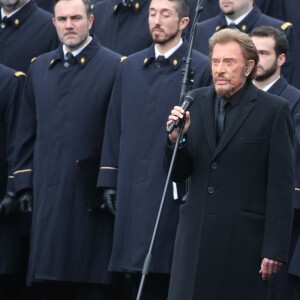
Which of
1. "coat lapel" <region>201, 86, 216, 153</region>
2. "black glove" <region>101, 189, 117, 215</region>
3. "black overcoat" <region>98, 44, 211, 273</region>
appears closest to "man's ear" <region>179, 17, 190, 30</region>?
Answer: "black overcoat" <region>98, 44, 211, 273</region>

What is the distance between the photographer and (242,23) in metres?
10.2

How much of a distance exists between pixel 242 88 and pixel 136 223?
77.6 inches

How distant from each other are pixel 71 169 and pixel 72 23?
1176 mm

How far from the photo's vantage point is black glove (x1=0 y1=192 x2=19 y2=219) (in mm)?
10086

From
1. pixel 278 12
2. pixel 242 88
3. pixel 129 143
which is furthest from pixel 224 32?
pixel 278 12

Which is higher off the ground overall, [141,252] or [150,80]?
[150,80]

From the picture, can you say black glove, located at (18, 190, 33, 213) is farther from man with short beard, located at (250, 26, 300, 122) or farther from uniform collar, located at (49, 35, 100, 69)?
man with short beard, located at (250, 26, 300, 122)

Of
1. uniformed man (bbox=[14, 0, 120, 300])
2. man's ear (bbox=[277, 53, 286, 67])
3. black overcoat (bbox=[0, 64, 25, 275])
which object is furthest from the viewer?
black overcoat (bbox=[0, 64, 25, 275])

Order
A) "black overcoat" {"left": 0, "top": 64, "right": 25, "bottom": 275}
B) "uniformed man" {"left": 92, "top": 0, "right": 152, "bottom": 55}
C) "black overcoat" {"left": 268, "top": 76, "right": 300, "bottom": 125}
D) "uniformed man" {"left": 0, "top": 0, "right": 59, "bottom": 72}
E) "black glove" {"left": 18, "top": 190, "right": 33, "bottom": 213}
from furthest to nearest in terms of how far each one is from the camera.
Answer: "uniformed man" {"left": 0, "top": 0, "right": 59, "bottom": 72}, "uniformed man" {"left": 92, "top": 0, "right": 152, "bottom": 55}, "black overcoat" {"left": 0, "top": 64, "right": 25, "bottom": 275}, "black glove" {"left": 18, "top": 190, "right": 33, "bottom": 213}, "black overcoat" {"left": 268, "top": 76, "right": 300, "bottom": 125}

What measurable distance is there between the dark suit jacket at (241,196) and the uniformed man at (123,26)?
308cm

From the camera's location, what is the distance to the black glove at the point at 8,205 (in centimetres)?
1009

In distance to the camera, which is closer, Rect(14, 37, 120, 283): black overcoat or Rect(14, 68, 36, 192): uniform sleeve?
Rect(14, 37, 120, 283): black overcoat

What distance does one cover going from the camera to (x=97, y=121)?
9734 millimetres

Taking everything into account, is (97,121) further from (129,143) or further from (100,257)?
(100,257)
